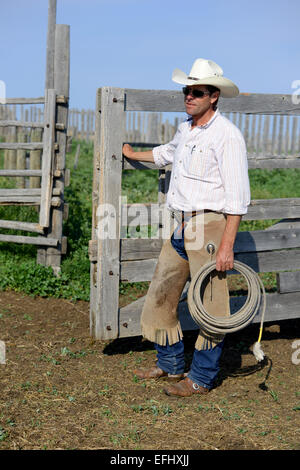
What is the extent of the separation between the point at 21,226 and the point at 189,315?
323cm

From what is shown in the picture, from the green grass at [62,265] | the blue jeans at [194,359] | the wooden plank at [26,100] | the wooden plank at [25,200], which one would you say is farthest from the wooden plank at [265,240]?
the wooden plank at [26,100]

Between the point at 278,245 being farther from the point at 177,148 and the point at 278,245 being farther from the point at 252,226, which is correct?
the point at 252,226

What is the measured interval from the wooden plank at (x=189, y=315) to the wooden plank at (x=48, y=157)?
2.65 metres

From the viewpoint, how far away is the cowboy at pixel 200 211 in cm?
402

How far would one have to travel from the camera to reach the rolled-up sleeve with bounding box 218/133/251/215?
3975 mm

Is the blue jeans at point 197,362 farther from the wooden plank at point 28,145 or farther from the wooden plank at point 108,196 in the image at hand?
the wooden plank at point 28,145

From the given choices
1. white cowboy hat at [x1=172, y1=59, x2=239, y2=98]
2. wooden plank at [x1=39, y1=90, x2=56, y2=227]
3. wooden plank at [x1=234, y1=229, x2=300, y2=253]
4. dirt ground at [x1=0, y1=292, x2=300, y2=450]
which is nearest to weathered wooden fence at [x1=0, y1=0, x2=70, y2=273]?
wooden plank at [x1=39, y1=90, x2=56, y2=227]

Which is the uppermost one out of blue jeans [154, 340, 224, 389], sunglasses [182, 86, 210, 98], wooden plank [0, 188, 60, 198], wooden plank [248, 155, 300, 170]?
sunglasses [182, 86, 210, 98]

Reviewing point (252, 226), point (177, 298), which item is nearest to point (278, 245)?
point (177, 298)

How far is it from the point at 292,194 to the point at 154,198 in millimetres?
3731

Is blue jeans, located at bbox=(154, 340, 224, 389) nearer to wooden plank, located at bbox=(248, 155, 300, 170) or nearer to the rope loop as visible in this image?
the rope loop

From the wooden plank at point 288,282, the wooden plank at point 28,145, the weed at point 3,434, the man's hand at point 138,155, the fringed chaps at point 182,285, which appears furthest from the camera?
the wooden plank at point 28,145

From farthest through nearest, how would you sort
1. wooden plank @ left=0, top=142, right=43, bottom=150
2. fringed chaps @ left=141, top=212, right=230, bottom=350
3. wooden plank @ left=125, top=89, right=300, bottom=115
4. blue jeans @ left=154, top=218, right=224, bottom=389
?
wooden plank @ left=0, top=142, right=43, bottom=150
wooden plank @ left=125, top=89, right=300, bottom=115
blue jeans @ left=154, top=218, right=224, bottom=389
fringed chaps @ left=141, top=212, right=230, bottom=350

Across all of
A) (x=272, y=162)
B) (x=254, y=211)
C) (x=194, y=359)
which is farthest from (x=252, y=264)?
(x=194, y=359)
